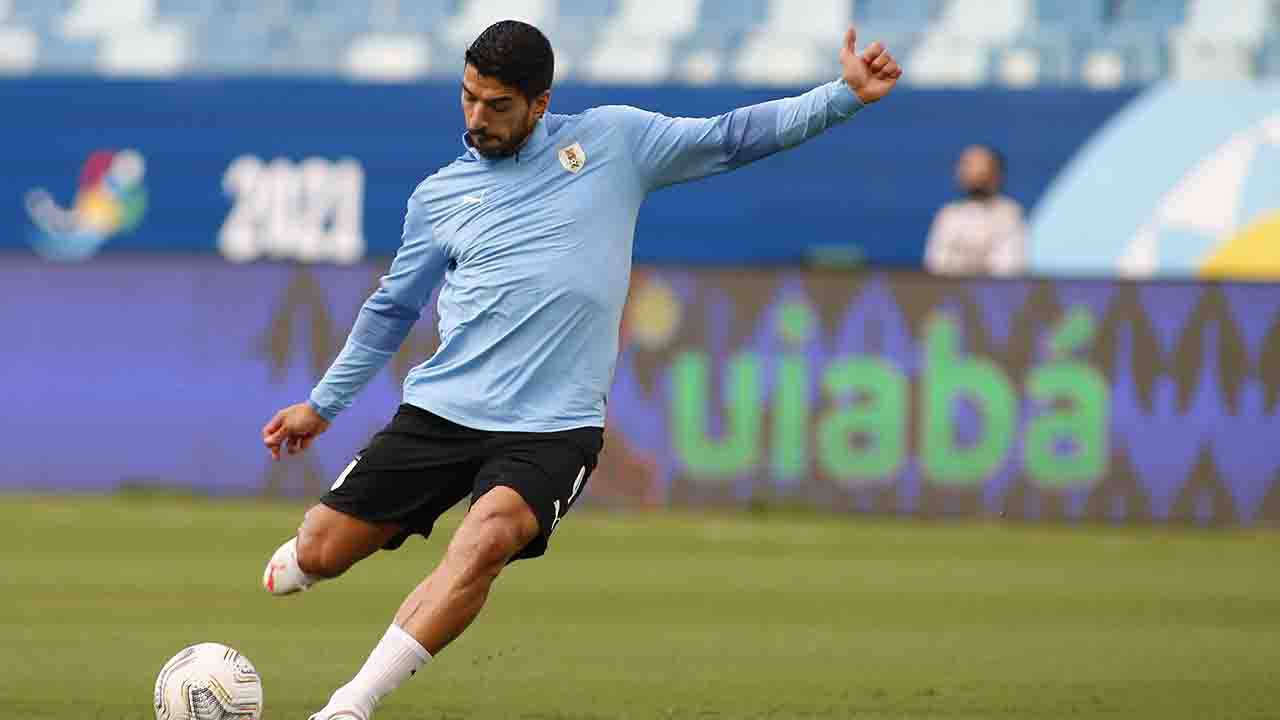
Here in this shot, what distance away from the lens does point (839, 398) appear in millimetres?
13914

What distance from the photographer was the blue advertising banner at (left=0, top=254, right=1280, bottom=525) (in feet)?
45.1

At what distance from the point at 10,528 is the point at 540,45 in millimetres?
7624

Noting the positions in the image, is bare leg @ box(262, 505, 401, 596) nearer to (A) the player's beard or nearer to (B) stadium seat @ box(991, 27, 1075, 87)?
(A) the player's beard

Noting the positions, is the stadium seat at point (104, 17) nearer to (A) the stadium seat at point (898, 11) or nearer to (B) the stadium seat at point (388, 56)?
(B) the stadium seat at point (388, 56)

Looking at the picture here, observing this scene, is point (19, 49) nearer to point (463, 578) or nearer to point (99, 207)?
point (99, 207)

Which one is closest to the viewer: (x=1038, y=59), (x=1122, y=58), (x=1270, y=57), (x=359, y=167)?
(x=1270, y=57)

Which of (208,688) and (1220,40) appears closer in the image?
(208,688)

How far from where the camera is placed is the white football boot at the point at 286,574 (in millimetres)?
6406

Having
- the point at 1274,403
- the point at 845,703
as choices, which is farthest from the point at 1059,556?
the point at 845,703

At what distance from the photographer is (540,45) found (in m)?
6.01

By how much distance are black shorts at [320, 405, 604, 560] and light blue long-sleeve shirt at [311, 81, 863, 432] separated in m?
0.05

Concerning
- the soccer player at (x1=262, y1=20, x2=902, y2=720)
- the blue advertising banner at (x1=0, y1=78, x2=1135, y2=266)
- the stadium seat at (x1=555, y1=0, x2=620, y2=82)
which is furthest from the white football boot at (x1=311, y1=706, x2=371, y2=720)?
the stadium seat at (x1=555, y1=0, x2=620, y2=82)

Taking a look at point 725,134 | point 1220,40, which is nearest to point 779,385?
point 1220,40

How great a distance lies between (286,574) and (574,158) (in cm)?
150
